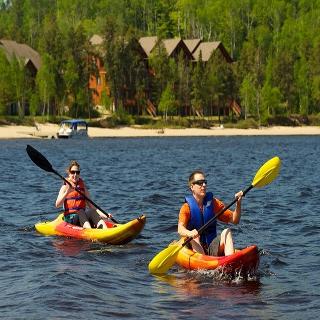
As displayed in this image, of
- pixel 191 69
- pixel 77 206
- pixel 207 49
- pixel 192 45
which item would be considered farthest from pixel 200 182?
pixel 192 45

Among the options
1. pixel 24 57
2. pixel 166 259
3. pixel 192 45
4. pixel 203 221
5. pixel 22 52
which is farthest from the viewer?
pixel 192 45

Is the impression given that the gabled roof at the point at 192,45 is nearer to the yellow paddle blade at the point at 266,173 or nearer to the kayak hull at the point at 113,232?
the kayak hull at the point at 113,232

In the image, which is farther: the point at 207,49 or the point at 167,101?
the point at 207,49

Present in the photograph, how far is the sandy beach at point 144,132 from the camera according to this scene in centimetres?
6688

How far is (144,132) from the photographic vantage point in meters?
75.6

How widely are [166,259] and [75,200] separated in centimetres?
394

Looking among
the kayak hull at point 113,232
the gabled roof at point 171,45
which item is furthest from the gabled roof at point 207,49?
the kayak hull at point 113,232

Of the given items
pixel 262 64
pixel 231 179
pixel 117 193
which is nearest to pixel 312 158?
pixel 231 179

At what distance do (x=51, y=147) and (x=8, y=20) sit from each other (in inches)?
3283

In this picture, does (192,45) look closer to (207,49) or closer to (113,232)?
(207,49)

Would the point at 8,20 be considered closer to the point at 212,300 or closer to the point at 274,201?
the point at 274,201

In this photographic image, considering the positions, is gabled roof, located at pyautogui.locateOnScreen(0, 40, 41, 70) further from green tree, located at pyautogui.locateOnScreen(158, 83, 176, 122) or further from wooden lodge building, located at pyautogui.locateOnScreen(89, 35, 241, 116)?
green tree, located at pyautogui.locateOnScreen(158, 83, 176, 122)

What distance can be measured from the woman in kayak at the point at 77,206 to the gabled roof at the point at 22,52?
69.4 meters

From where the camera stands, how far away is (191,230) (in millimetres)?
12195
